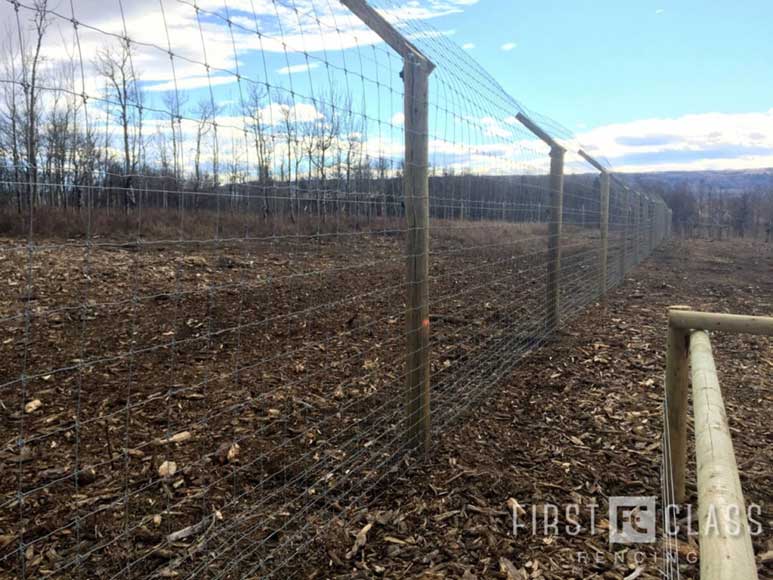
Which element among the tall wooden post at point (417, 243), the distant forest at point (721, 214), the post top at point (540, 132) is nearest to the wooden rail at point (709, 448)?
the tall wooden post at point (417, 243)

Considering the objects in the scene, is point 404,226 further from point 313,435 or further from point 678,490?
point 678,490

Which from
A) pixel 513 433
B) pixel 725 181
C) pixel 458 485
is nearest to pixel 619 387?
pixel 513 433

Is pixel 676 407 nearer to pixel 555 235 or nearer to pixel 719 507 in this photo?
pixel 719 507

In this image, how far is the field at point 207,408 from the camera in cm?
232

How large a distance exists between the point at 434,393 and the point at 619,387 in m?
1.61

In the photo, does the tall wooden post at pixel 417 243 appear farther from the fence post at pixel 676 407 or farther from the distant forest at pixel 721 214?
the distant forest at pixel 721 214

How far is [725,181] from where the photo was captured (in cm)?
11856

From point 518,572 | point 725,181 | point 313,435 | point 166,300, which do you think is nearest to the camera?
point 518,572

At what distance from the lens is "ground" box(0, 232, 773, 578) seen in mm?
2346

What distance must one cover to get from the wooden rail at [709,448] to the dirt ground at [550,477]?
49 cm

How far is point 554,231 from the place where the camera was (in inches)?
243

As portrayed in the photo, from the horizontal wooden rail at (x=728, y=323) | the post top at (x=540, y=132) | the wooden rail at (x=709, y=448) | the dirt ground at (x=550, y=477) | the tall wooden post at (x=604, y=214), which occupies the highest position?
the post top at (x=540, y=132)

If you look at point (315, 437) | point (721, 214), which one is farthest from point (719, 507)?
point (721, 214)

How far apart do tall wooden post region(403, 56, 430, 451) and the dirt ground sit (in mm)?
336
